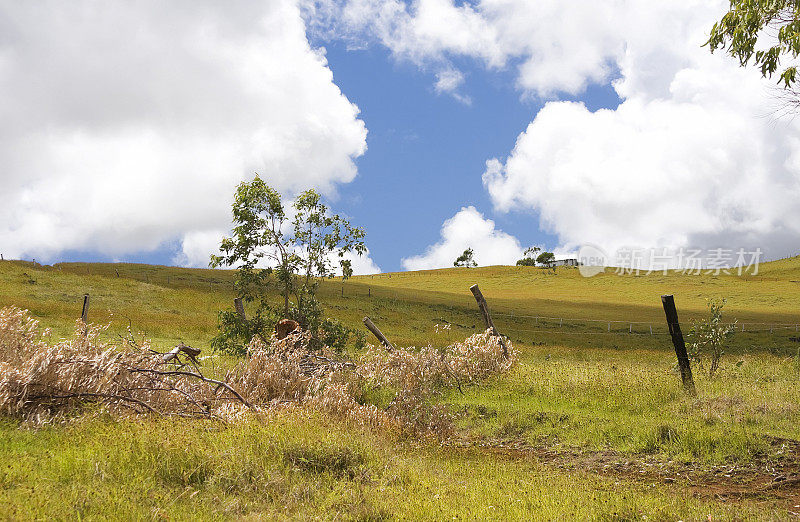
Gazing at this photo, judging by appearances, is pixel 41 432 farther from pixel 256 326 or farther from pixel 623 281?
pixel 623 281

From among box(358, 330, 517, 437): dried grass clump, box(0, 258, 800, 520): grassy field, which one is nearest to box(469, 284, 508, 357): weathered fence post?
box(358, 330, 517, 437): dried grass clump

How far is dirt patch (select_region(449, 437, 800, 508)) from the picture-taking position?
26.1 feet

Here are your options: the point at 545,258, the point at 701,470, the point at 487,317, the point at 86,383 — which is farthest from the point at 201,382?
the point at 545,258

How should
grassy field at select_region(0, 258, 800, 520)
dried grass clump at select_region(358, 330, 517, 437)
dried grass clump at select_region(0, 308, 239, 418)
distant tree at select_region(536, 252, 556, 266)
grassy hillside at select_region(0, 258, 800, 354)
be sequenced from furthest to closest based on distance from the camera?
distant tree at select_region(536, 252, 556, 266) < grassy hillside at select_region(0, 258, 800, 354) < dried grass clump at select_region(358, 330, 517, 437) < dried grass clump at select_region(0, 308, 239, 418) < grassy field at select_region(0, 258, 800, 520)

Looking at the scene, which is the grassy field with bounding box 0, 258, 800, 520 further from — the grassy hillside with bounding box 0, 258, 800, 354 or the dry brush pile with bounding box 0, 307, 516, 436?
the grassy hillside with bounding box 0, 258, 800, 354

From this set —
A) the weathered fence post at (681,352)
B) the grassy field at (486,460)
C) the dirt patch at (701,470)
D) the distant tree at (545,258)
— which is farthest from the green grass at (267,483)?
the distant tree at (545,258)

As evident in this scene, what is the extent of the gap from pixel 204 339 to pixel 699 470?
26637 mm

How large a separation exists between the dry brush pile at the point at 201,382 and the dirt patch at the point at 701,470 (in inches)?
90.3

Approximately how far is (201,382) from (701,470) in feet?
29.8

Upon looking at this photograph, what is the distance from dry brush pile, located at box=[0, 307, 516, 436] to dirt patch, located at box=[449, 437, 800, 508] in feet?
7.52

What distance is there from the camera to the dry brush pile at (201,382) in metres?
8.64

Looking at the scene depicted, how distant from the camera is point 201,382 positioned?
35.3ft

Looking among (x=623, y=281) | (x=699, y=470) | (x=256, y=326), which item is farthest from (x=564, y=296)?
(x=699, y=470)

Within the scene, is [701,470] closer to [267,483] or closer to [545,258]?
[267,483]
